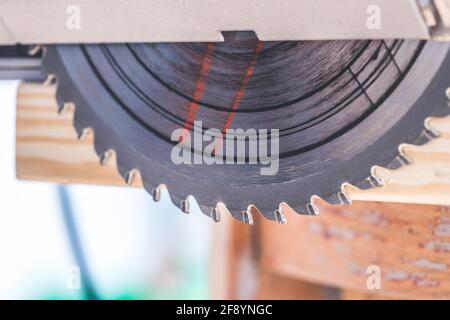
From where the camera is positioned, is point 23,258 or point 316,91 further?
point 23,258

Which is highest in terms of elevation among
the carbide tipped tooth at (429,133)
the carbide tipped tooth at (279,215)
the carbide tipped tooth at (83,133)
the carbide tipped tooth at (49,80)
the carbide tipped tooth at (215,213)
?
the carbide tipped tooth at (49,80)

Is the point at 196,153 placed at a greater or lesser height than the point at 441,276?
greater

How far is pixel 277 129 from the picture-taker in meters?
0.67

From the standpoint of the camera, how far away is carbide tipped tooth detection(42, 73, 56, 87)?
790 mm

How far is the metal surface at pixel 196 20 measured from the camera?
1.97 feet

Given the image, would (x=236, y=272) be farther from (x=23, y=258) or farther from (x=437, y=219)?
(x=437, y=219)

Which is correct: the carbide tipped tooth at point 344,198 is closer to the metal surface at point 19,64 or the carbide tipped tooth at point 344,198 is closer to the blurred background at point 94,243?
the metal surface at point 19,64

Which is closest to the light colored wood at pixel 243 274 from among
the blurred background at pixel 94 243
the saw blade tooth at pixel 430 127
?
the blurred background at pixel 94 243

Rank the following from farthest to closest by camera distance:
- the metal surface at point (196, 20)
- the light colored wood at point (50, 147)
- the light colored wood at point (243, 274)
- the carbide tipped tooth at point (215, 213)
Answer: the light colored wood at point (243, 274) < the light colored wood at point (50, 147) < the carbide tipped tooth at point (215, 213) < the metal surface at point (196, 20)

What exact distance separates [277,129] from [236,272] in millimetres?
727

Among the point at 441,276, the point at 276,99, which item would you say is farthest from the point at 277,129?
the point at 441,276

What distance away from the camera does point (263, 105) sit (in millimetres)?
677

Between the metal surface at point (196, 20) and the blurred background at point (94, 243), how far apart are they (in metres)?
0.43

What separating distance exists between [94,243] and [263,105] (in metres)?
0.78
